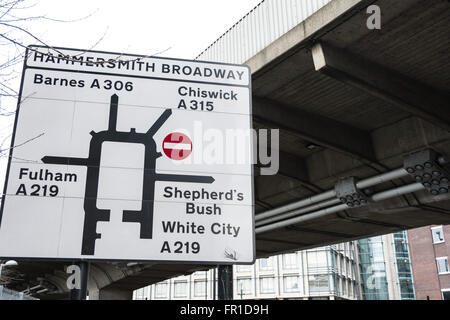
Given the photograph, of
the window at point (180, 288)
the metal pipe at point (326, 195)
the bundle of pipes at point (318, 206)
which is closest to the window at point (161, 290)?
the window at point (180, 288)

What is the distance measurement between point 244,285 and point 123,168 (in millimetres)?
88298

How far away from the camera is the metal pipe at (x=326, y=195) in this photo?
17.0 metres

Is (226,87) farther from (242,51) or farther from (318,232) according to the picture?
(318,232)

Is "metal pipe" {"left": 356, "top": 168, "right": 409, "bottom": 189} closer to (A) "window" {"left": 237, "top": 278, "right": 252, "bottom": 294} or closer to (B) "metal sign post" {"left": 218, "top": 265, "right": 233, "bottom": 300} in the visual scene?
(B) "metal sign post" {"left": 218, "top": 265, "right": 233, "bottom": 300}

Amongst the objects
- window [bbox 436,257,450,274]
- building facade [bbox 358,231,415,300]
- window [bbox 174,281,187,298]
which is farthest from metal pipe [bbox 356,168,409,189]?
window [bbox 174,281,187,298]

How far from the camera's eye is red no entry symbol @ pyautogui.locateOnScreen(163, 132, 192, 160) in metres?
3.04

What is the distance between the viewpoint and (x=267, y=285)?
8600cm

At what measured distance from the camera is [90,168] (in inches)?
115

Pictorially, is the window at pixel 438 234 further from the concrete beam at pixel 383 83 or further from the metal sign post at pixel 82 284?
the metal sign post at pixel 82 284

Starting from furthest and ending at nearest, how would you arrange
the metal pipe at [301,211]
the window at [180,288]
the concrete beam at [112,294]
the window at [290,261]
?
the window at [180,288] → the window at [290,261] → the concrete beam at [112,294] → the metal pipe at [301,211]

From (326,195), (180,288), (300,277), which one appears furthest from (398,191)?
(180,288)

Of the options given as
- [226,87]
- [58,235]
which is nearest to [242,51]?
[226,87]

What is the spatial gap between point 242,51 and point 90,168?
10.5 meters

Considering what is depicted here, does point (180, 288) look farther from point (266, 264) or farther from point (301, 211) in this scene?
point (301, 211)
